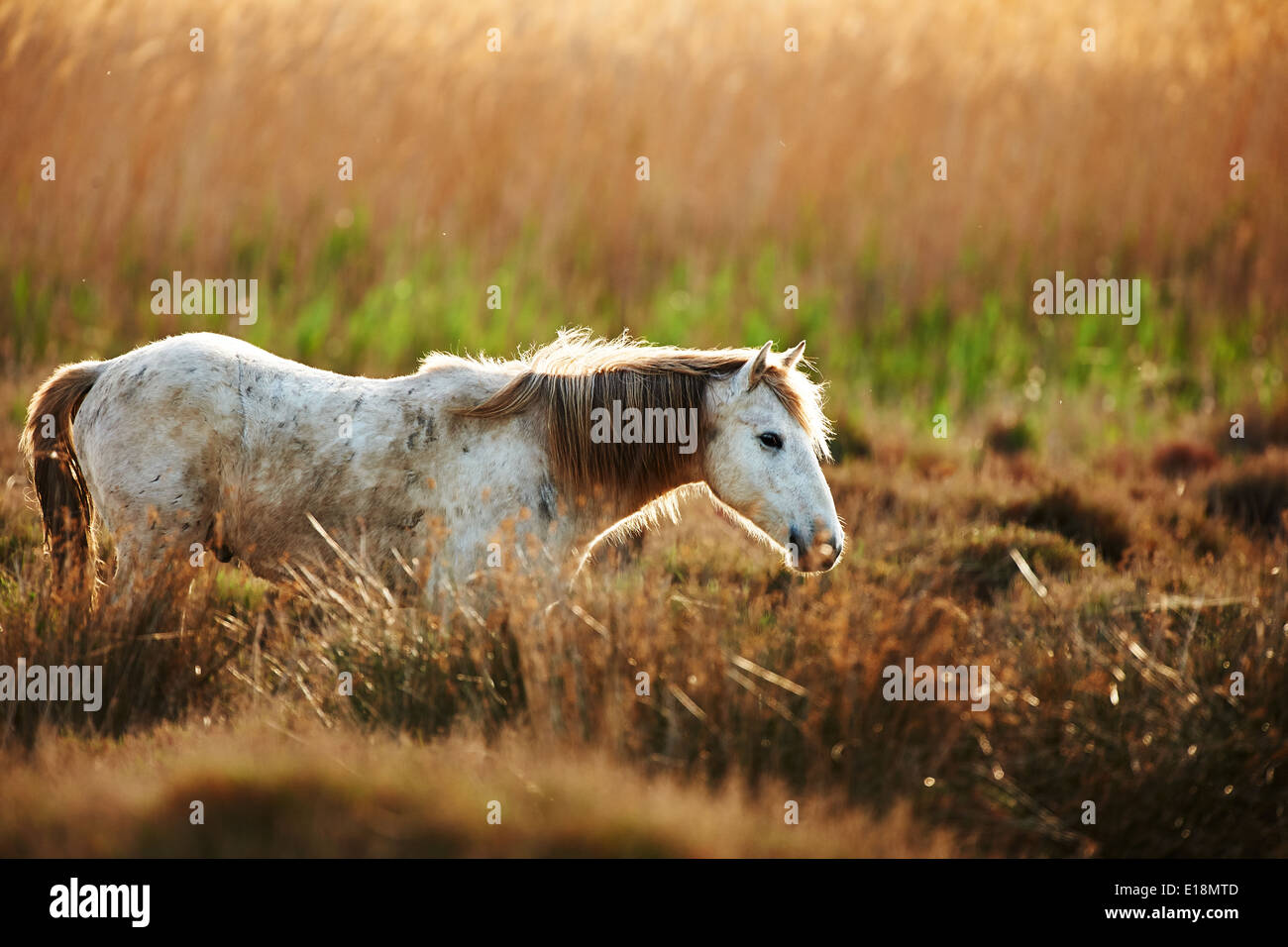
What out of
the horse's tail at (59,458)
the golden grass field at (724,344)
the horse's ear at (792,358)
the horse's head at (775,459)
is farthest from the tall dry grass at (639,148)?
the horse's head at (775,459)

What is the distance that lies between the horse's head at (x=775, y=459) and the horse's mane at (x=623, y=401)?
0.06ft

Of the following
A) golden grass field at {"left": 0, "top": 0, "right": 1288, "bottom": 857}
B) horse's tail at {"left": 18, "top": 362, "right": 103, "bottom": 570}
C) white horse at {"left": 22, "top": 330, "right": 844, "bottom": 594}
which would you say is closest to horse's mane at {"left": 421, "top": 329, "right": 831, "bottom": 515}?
white horse at {"left": 22, "top": 330, "right": 844, "bottom": 594}

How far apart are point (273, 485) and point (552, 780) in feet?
7.60

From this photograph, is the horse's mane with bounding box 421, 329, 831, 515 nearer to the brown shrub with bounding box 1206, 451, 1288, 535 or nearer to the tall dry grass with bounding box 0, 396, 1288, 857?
the tall dry grass with bounding box 0, 396, 1288, 857

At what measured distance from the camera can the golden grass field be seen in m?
3.98

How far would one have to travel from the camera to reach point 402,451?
534cm

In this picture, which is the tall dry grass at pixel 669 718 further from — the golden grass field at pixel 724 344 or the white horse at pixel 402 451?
the white horse at pixel 402 451

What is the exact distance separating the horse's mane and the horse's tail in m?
1.78

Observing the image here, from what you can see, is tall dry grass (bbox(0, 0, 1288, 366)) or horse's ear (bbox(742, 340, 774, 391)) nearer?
horse's ear (bbox(742, 340, 774, 391))

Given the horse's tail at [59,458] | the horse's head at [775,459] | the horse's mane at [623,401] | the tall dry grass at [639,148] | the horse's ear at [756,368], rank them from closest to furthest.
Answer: the horse's head at [775,459], the horse's ear at [756,368], the horse's mane at [623,401], the horse's tail at [59,458], the tall dry grass at [639,148]

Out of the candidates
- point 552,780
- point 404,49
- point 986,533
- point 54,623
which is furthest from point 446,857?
point 404,49

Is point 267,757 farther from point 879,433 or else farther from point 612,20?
point 612,20

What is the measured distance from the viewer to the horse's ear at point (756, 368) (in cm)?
513

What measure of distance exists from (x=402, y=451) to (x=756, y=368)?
163cm
